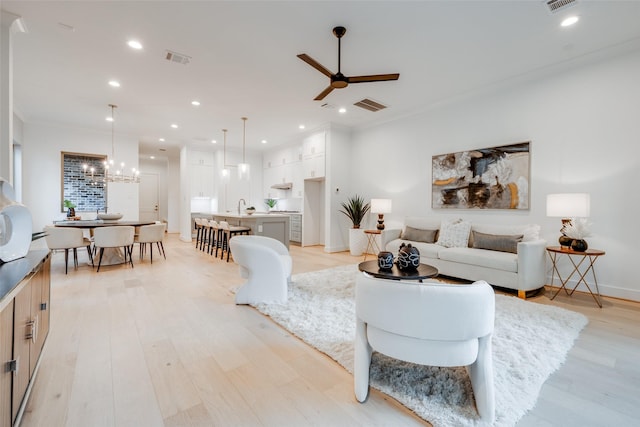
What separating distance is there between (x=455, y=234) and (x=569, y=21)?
274 centimetres

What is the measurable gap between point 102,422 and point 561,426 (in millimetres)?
2346

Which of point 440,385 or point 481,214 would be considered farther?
point 481,214

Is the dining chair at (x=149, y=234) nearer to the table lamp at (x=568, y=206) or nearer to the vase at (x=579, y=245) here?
the table lamp at (x=568, y=206)

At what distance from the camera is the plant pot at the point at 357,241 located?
240 inches

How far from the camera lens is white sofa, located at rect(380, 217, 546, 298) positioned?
10.8ft

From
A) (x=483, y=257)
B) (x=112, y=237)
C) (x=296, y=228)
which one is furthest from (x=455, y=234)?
(x=112, y=237)

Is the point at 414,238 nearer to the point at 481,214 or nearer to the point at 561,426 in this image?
the point at 481,214

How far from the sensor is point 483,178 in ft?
14.5

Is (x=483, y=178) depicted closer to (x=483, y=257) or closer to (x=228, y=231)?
(x=483, y=257)

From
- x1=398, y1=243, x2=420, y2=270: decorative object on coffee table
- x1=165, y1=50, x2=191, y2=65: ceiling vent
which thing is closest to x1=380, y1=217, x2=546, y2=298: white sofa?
x1=398, y1=243, x2=420, y2=270: decorative object on coffee table

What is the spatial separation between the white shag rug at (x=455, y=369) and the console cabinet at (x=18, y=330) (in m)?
1.64

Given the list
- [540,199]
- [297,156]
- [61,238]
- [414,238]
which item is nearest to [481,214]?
[540,199]

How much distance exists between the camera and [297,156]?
7.84 metres

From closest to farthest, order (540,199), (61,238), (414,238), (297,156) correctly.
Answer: (540,199) < (61,238) < (414,238) < (297,156)
